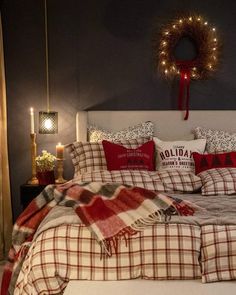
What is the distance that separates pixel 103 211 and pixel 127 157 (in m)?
1.10

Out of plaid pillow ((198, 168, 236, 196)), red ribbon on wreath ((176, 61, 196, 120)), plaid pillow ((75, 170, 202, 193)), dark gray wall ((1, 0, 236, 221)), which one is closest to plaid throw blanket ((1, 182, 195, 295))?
plaid pillow ((75, 170, 202, 193))

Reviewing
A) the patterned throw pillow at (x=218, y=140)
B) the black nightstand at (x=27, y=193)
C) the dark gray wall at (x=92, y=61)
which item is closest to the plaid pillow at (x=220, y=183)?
the patterned throw pillow at (x=218, y=140)

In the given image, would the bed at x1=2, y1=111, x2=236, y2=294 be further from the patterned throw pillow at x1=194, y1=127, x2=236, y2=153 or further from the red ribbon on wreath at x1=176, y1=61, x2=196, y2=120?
the red ribbon on wreath at x1=176, y1=61, x2=196, y2=120

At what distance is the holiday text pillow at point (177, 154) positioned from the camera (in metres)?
3.03

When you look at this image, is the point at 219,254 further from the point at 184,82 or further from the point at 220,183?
the point at 184,82

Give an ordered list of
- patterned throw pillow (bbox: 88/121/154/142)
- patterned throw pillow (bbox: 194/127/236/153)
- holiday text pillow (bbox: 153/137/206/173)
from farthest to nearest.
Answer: patterned throw pillow (bbox: 88/121/154/142)
patterned throw pillow (bbox: 194/127/236/153)
holiday text pillow (bbox: 153/137/206/173)

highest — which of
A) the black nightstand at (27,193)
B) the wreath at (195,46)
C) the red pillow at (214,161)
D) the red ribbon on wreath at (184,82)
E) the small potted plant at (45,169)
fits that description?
the wreath at (195,46)

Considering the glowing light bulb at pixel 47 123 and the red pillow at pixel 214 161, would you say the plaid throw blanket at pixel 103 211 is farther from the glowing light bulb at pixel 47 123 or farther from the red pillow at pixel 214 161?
the glowing light bulb at pixel 47 123

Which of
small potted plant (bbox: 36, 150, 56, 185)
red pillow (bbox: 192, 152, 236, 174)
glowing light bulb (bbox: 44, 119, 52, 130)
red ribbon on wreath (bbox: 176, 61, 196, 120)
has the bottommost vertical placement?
small potted plant (bbox: 36, 150, 56, 185)

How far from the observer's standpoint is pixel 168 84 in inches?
141

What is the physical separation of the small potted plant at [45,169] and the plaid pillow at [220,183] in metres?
1.37

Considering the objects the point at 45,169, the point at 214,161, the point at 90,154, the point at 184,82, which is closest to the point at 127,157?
the point at 90,154

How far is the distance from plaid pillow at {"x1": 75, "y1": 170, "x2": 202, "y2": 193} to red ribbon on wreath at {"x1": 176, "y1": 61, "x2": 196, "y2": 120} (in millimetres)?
930

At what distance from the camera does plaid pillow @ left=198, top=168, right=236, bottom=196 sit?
8.59 feet
